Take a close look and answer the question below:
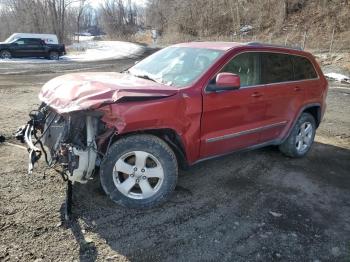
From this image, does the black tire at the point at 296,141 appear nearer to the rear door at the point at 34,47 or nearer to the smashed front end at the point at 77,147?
the smashed front end at the point at 77,147

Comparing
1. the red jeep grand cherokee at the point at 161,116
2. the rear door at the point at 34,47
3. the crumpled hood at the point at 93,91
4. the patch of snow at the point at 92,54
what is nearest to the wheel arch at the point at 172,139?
the red jeep grand cherokee at the point at 161,116

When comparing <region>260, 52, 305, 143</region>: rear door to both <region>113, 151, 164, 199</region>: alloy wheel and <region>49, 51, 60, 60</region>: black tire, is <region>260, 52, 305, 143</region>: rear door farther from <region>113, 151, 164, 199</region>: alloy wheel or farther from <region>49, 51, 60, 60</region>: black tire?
<region>49, 51, 60, 60</region>: black tire

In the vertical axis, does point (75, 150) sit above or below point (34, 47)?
above

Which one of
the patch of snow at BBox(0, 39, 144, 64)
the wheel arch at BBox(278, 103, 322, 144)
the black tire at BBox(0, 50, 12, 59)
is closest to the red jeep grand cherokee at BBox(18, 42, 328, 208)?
the wheel arch at BBox(278, 103, 322, 144)

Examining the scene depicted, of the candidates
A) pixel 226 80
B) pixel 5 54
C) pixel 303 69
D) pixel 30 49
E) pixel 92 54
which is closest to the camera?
pixel 226 80

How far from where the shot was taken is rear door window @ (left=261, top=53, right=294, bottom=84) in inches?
197

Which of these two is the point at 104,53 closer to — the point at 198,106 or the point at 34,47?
the point at 34,47

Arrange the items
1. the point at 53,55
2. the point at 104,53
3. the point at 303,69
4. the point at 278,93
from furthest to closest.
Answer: the point at 104,53, the point at 53,55, the point at 303,69, the point at 278,93

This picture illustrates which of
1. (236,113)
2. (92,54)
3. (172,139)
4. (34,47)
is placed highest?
(236,113)

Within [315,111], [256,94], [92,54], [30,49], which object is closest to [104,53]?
[92,54]

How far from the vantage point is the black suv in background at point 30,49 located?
78.0 ft

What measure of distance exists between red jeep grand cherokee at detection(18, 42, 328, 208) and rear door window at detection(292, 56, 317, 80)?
313mm

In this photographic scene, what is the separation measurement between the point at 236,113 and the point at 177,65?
962 millimetres

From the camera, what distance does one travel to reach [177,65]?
15.4 feet
